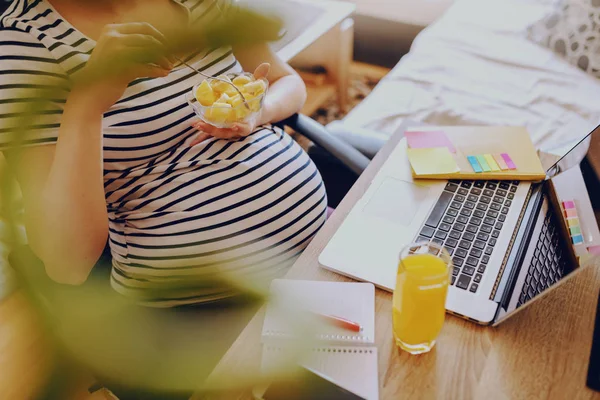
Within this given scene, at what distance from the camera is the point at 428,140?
97cm

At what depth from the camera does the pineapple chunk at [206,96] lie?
0.79 meters

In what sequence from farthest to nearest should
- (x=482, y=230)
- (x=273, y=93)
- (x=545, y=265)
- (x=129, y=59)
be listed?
(x=273, y=93), (x=482, y=230), (x=545, y=265), (x=129, y=59)

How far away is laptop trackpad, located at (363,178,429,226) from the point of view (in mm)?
826

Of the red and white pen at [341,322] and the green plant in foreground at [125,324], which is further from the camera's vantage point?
the red and white pen at [341,322]

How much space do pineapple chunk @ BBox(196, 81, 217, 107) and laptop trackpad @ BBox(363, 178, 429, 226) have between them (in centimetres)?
31

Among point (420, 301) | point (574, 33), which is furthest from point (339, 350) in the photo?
point (574, 33)

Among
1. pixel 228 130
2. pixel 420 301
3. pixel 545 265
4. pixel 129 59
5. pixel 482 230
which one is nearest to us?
pixel 129 59

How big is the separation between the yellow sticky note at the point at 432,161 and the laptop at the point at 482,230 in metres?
0.02

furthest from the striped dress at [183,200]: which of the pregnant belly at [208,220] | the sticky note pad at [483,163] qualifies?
the sticky note pad at [483,163]

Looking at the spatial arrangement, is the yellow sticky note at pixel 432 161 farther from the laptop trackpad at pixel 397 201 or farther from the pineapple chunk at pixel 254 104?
the pineapple chunk at pixel 254 104

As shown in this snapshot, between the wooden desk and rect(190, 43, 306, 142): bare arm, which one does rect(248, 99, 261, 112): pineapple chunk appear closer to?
rect(190, 43, 306, 142): bare arm

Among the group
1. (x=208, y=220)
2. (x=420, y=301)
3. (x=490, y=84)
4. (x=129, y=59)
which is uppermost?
(x=129, y=59)

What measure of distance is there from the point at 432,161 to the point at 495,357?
1.29 ft

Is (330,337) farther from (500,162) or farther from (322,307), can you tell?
(500,162)
